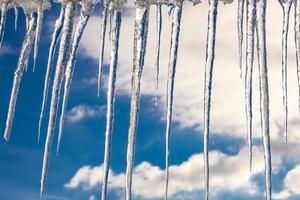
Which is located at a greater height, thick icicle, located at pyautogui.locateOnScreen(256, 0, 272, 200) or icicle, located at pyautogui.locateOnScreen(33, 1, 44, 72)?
icicle, located at pyautogui.locateOnScreen(33, 1, 44, 72)

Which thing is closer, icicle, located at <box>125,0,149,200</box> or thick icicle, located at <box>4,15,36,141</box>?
icicle, located at <box>125,0,149,200</box>

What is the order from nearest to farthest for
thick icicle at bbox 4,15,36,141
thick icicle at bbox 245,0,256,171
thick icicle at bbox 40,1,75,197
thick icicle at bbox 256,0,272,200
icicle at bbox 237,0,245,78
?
thick icicle at bbox 256,0,272,200 < thick icicle at bbox 245,0,256,171 < thick icicle at bbox 40,1,75,197 < icicle at bbox 237,0,245,78 < thick icicle at bbox 4,15,36,141

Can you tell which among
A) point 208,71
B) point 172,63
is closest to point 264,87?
point 208,71

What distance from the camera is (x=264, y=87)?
21.9ft

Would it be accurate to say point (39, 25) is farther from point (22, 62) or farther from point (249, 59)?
point (249, 59)

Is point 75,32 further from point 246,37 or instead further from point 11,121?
point 246,37

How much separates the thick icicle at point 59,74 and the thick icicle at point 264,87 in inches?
96.8

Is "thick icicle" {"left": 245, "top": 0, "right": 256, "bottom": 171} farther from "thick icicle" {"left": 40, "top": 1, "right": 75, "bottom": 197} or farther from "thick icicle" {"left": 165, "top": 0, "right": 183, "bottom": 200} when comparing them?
"thick icicle" {"left": 40, "top": 1, "right": 75, "bottom": 197}

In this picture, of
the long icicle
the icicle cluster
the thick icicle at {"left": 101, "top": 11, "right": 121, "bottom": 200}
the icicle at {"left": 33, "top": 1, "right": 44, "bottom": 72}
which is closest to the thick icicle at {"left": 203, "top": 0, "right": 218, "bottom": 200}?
the icicle cluster

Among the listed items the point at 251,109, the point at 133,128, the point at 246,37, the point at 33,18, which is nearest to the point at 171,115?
the point at 133,128

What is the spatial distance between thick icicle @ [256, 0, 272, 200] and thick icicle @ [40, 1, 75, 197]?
96.8 inches

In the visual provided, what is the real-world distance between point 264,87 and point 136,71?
1.53 metres

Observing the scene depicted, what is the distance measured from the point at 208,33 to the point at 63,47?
6.66 feet

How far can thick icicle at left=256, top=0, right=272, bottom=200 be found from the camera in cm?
605
